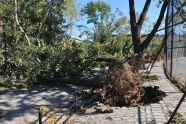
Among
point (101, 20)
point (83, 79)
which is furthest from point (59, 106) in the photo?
point (101, 20)

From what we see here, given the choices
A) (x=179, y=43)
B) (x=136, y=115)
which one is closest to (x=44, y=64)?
(x=179, y=43)

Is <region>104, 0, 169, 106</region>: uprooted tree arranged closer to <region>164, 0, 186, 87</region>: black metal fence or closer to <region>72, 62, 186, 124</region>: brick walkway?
<region>72, 62, 186, 124</region>: brick walkway

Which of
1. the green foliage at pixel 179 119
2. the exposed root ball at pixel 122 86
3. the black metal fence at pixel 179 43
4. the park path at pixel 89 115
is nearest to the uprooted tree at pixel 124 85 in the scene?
the exposed root ball at pixel 122 86

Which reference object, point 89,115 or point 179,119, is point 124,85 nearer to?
point 89,115

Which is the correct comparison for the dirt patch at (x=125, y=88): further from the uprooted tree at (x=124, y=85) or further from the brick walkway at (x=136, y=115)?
the brick walkway at (x=136, y=115)

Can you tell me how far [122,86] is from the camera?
8.41 meters

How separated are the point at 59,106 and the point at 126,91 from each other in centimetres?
203

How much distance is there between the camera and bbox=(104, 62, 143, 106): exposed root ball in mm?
8461

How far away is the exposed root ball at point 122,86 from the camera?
846 centimetres

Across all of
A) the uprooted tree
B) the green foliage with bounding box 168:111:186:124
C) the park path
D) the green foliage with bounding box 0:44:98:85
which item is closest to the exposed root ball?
the uprooted tree

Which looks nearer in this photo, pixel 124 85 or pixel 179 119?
pixel 179 119

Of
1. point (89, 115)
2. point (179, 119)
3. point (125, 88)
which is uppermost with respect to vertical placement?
point (125, 88)

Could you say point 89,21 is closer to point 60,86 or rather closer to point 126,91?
point 60,86

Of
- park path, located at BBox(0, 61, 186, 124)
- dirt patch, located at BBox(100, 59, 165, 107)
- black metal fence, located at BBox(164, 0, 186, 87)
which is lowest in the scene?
park path, located at BBox(0, 61, 186, 124)
